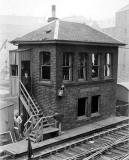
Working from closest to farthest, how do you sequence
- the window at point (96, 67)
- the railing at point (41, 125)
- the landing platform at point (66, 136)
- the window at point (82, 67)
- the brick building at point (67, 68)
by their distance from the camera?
the landing platform at point (66, 136)
the railing at point (41, 125)
the brick building at point (67, 68)
the window at point (82, 67)
the window at point (96, 67)

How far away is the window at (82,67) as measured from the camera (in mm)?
16964

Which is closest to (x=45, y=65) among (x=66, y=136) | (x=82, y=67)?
(x=82, y=67)

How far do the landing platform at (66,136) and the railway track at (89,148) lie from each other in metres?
0.31

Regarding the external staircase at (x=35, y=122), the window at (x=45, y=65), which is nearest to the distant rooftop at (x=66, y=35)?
the window at (x=45, y=65)

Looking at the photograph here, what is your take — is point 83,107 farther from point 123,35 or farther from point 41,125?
point 123,35

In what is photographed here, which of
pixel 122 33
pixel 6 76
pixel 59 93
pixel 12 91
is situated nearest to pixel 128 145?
pixel 59 93

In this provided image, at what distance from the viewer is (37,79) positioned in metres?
16.4

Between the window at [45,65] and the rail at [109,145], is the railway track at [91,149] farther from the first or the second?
the window at [45,65]

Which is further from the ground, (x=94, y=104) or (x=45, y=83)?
(x=45, y=83)

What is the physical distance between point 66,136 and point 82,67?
15.3 feet

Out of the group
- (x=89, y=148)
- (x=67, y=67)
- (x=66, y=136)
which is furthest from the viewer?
(x=67, y=67)

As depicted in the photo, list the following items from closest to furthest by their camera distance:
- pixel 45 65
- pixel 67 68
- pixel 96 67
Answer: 1. pixel 45 65
2. pixel 67 68
3. pixel 96 67

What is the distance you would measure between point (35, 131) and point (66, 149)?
1.98 m

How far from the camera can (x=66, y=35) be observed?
16016 millimetres
